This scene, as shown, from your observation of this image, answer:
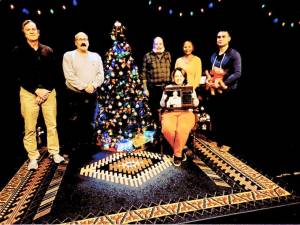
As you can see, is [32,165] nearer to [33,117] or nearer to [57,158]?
[57,158]

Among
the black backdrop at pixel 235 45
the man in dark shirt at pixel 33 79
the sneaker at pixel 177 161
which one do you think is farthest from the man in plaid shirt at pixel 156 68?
the man in dark shirt at pixel 33 79

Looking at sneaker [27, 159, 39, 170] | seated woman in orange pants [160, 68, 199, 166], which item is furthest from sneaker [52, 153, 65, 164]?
seated woman in orange pants [160, 68, 199, 166]

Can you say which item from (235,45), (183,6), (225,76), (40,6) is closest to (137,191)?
(225,76)

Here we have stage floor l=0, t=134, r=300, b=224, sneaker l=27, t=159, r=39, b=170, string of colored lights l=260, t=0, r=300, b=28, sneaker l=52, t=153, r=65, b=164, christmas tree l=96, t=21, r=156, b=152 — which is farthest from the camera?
string of colored lights l=260, t=0, r=300, b=28

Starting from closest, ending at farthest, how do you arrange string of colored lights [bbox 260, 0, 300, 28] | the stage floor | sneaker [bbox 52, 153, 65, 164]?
the stage floor, sneaker [bbox 52, 153, 65, 164], string of colored lights [bbox 260, 0, 300, 28]

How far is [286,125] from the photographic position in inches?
224

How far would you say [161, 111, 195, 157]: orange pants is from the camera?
4.20m

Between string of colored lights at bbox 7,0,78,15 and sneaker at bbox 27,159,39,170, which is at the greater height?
string of colored lights at bbox 7,0,78,15

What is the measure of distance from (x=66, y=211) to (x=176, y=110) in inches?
82.9

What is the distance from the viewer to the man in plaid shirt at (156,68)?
4.93 m

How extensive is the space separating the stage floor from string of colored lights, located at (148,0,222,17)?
3069 millimetres

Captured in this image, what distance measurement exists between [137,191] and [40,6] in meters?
3.76

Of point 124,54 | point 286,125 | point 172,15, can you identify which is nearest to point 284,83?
point 286,125

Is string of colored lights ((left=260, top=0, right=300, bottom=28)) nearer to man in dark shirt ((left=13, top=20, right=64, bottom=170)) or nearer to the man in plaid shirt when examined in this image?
the man in plaid shirt
